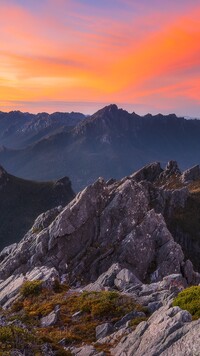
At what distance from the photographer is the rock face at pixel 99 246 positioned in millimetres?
62469

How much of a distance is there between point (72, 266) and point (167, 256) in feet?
57.4

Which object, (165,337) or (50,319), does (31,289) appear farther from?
(165,337)

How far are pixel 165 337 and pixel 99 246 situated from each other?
49.2m

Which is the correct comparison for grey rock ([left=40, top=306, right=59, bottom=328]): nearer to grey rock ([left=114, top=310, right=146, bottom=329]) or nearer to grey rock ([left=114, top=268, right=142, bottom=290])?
grey rock ([left=114, top=310, right=146, bottom=329])

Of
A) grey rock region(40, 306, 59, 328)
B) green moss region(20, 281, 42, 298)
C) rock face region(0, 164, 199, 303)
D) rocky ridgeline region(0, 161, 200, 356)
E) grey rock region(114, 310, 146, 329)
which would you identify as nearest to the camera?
grey rock region(114, 310, 146, 329)

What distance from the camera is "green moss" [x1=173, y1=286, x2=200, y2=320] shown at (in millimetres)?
22564

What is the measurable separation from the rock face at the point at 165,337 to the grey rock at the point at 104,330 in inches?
118

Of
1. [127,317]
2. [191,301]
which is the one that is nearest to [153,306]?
[127,317]

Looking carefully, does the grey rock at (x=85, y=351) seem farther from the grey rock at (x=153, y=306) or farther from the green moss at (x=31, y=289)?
the green moss at (x=31, y=289)

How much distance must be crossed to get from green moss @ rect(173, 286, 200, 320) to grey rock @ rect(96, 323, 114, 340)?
4.92 m

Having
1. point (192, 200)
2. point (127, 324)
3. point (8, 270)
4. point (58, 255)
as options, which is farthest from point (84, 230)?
point (192, 200)

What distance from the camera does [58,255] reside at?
6388 centimetres

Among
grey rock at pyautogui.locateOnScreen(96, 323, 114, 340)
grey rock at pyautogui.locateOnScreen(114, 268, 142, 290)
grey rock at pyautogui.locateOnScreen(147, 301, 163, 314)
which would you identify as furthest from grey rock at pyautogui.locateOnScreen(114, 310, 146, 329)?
grey rock at pyautogui.locateOnScreen(114, 268, 142, 290)

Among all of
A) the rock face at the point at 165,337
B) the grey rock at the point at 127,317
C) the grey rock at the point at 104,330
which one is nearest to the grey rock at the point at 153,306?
the grey rock at the point at 127,317
